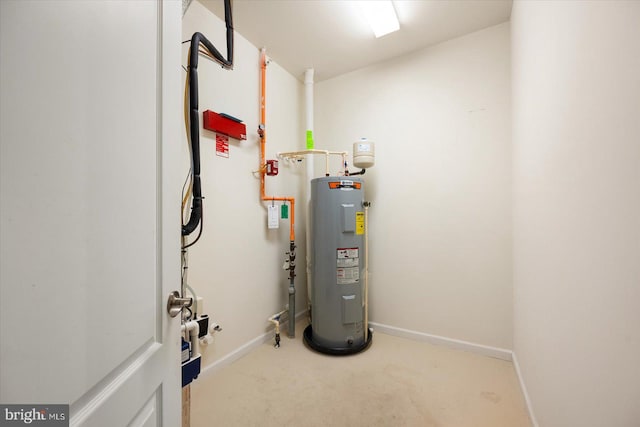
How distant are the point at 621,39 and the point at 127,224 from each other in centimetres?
122

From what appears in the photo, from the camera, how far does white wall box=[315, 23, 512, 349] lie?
210 cm

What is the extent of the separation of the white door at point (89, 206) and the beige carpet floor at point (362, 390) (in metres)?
1.04

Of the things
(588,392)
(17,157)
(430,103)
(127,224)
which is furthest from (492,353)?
(17,157)

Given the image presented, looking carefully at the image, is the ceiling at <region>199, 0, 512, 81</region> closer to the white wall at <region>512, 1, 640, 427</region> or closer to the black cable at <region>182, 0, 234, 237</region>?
the white wall at <region>512, 1, 640, 427</region>

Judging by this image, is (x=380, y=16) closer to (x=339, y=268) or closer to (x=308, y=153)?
(x=308, y=153)

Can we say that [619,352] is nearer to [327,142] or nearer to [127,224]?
[127,224]

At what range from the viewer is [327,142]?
286cm

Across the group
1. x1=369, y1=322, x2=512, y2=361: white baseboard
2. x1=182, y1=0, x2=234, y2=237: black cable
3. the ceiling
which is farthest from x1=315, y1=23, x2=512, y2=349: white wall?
x1=182, y1=0, x2=234, y2=237: black cable

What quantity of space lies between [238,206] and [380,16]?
182 centimetres

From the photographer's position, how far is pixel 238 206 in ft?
7.09

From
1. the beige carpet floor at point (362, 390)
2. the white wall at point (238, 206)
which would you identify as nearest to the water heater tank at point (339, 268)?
the beige carpet floor at point (362, 390)

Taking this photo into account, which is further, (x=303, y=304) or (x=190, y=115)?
(x=303, y=304)

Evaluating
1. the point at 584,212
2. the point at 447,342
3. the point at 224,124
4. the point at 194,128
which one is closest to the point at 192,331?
the point at 194,128

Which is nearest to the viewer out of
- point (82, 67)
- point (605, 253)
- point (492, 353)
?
point (82, 67)
